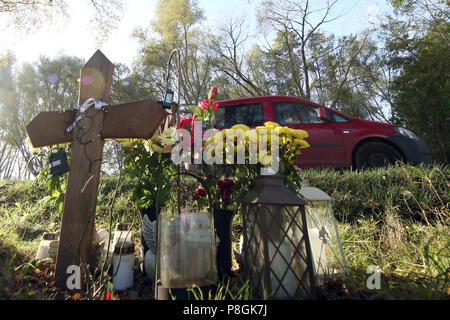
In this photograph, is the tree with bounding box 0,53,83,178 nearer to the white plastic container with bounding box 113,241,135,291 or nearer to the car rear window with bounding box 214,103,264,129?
the car rear window with bounding box 214,103,264,129

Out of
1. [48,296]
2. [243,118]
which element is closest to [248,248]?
[48,296]

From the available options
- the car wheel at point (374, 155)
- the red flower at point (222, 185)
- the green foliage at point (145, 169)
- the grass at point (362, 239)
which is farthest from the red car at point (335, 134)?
the red flower at point (222, 185)

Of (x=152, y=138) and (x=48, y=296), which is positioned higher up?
(x=152, y=138)

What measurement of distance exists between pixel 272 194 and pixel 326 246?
59 cm

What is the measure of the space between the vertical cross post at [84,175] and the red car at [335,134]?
2808mm

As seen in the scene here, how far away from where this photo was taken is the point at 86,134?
1561 mm

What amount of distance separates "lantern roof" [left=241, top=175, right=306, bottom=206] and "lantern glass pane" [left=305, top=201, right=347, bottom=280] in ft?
0.99

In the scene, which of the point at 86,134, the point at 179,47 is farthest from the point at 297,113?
the point at 179,47

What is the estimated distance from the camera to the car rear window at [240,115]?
4617mm

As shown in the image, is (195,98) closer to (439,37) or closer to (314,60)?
(314,60)

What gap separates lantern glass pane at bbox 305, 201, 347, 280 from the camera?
1.43 m

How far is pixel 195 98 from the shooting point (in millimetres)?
15102

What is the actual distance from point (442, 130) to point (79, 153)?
37.1ft

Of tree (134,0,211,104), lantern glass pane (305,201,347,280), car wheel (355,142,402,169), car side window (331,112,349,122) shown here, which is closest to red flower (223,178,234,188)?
lantern glass pane (305,201,347,280)
